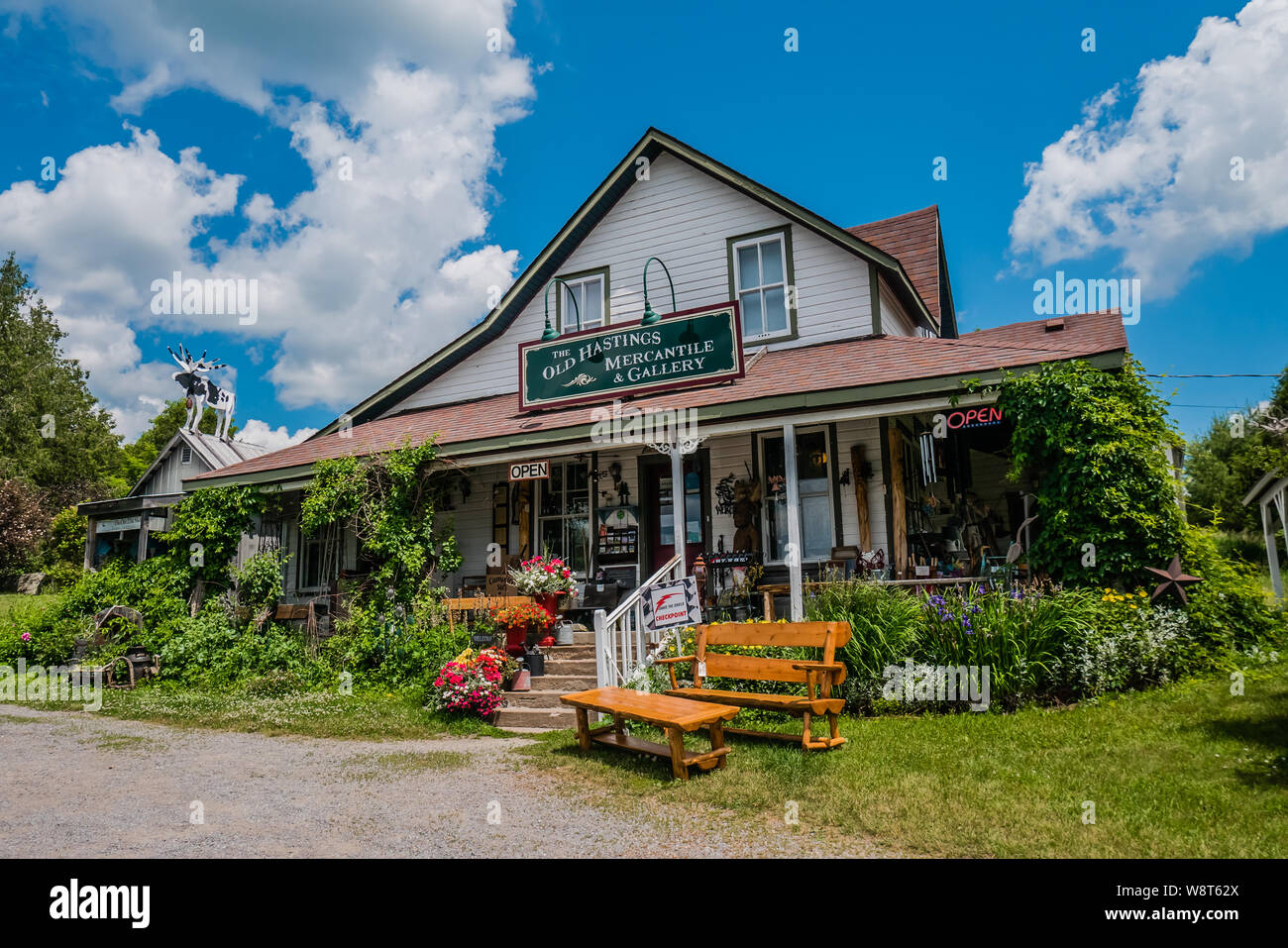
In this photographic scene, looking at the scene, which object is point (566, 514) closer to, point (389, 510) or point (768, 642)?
point (389, 510)

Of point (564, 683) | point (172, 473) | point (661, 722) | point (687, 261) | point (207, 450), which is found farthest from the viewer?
point (172, 473)

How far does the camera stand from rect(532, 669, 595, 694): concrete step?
917 centimetres

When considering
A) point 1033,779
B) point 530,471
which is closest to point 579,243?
point 530,471

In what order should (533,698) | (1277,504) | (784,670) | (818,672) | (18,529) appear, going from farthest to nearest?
1. (18,529)
2. (1277,504)
3. (533,698)
4. (784,670)
5. (818,672)

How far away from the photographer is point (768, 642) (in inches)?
281

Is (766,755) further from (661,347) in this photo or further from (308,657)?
(308,657)

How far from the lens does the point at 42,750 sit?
794 centimetres

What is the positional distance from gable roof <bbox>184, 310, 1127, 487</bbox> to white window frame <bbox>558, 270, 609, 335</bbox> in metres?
1.73

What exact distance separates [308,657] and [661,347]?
7.27m

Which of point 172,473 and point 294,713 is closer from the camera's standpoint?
point 294,713

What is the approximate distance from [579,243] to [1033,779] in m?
12.3

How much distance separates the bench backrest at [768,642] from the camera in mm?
6656

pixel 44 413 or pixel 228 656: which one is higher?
pixel 44 413

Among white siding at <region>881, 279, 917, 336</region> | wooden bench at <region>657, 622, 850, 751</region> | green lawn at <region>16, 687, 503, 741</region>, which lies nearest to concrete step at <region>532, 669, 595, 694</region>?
green lawn at <region>16, 687, 503, 741</region>
